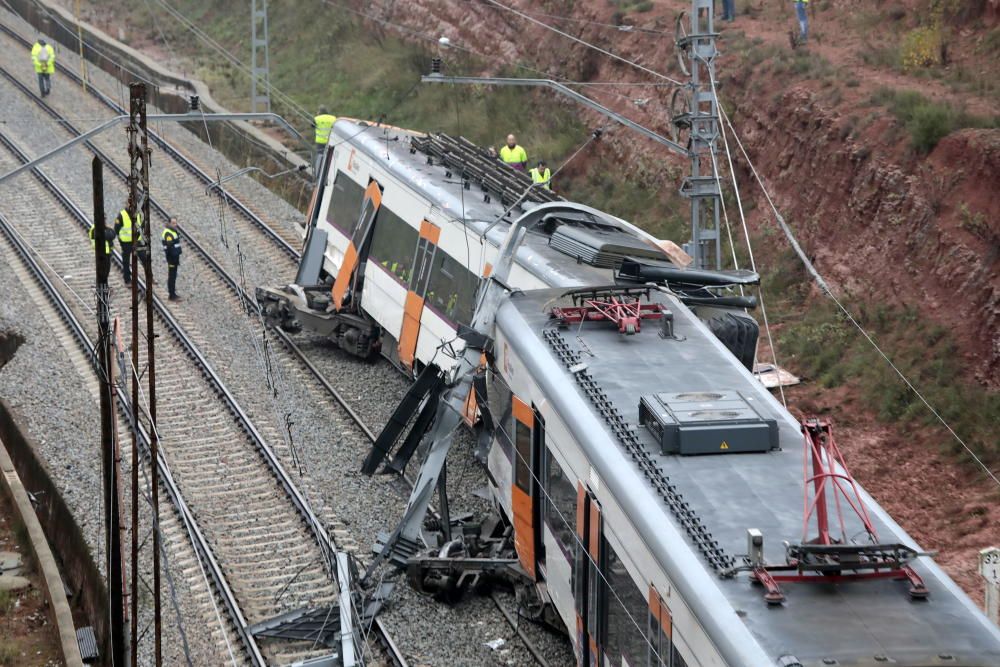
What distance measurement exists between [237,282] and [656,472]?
1623 cm

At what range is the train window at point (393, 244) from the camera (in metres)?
19.9

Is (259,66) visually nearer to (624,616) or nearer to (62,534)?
(62,534)

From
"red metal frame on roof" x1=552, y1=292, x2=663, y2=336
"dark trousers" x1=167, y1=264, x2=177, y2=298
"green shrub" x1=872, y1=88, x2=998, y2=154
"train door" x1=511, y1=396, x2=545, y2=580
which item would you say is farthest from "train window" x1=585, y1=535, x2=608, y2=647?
"dark trousers" x1=167, y1=264, x2=177, y2=298

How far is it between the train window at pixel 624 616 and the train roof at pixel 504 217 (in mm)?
4637

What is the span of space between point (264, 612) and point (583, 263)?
16.6 ft

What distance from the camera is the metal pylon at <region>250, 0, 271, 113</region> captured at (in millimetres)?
33719

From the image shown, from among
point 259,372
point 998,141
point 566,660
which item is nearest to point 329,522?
point 566,660

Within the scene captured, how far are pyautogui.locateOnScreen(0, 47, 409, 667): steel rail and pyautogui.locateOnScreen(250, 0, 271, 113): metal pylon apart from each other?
9.34 feet

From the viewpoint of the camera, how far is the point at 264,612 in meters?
14.9

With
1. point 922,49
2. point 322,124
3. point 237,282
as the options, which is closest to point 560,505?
point 237,282

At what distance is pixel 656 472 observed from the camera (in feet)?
33.3

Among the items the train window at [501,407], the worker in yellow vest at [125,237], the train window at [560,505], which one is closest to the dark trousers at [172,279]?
the worker in yellow vest at [125,237]

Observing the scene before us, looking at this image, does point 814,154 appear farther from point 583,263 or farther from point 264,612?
point 264,612

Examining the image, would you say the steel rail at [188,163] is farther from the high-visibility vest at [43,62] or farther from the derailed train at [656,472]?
the derailed train at [656,472]
